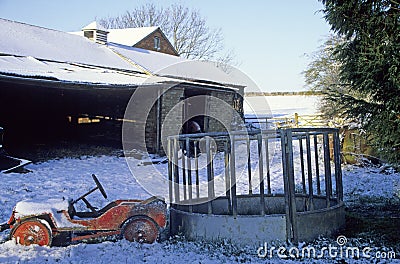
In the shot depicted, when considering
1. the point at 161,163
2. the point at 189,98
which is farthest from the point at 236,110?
the point at 161,163

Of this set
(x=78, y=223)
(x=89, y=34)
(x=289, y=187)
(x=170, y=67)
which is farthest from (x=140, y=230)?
(x=89, y=34)

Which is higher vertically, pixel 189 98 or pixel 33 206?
pixel 189 98

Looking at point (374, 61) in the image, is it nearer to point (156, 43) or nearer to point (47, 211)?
point (47, 211)

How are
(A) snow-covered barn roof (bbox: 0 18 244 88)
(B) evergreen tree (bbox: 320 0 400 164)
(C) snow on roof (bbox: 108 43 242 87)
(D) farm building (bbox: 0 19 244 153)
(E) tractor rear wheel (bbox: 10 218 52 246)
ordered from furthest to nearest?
(C) snow on roof (bbox: 108 43 242 87), (D) farm building (bbox: 0 19 244 153), (A) snow-covered barn roof (bbox: 0 18 244 88), (B) evergreen tree (bbox: 320 0 400 164), (E) tractor rear wheel (bbox: 10 218 52 246)

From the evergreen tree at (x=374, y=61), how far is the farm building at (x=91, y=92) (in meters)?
6.59

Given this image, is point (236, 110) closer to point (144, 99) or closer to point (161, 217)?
point (144, 99)

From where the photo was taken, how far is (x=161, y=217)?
4652 mm

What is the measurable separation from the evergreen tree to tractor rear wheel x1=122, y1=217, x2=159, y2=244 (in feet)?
10.1

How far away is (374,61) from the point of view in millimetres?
4883

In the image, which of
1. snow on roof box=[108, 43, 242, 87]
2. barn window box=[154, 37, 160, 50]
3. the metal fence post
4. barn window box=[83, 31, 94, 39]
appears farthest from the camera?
barn window box=[154, 37, 160, 50]

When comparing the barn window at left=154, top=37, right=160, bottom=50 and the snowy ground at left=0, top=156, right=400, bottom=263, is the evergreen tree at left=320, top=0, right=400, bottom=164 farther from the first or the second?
the barn window at left=154, top=37, right=160, bottom=50

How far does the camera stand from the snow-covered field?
409cm

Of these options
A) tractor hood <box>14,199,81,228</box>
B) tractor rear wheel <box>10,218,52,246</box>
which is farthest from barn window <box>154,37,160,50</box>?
tractor rear wheel <box>10,218,52,246</box>

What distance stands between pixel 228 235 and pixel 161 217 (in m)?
0.81
